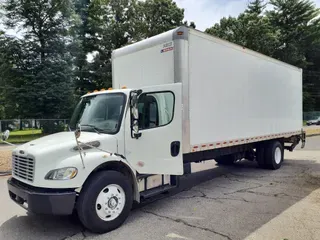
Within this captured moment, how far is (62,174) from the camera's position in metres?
4.11

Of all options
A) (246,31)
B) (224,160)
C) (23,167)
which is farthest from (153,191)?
(246,31)

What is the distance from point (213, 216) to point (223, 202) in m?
0.90

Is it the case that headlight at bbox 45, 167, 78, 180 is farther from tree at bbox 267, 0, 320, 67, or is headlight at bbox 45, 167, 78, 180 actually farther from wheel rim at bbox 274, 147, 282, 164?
tree at bbox 267, 0, 320, 67

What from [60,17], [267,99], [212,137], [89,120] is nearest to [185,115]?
[212,137]

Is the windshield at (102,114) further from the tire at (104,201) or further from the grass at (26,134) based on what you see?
the grass at (26,134)

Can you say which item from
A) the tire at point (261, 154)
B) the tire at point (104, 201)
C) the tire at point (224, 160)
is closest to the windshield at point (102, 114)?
the tire at point (104, 201)

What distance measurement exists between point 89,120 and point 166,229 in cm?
238

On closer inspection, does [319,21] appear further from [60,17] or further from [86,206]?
[86,206]

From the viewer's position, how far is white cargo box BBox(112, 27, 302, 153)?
5.55m

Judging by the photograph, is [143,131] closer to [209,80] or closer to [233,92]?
[209,80]

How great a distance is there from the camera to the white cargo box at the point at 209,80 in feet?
18.2

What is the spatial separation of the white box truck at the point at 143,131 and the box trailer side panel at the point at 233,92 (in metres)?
0.02

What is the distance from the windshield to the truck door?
1.05 ft

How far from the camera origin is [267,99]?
338 inches
